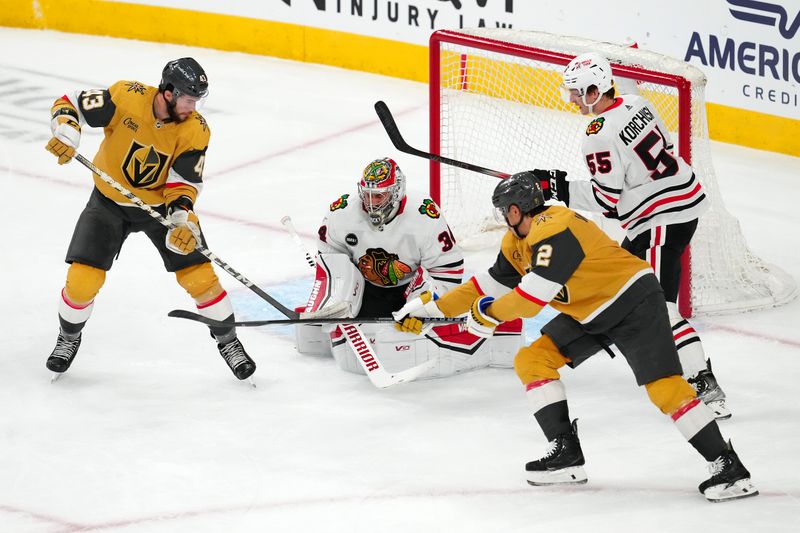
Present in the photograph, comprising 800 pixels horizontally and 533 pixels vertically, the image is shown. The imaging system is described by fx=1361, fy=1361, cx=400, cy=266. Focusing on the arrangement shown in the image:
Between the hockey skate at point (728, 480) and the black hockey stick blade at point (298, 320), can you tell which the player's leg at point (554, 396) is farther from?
the black hockey stick blade at point (298, 320)

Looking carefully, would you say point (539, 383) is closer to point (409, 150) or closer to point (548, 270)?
point (548, 270)

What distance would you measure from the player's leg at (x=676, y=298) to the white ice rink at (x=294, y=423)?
0.39ft

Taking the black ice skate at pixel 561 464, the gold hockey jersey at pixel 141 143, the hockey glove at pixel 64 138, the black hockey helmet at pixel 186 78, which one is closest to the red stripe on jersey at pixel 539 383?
the black ice skate at pixel 561 464

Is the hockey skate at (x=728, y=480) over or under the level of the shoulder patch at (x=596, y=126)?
under

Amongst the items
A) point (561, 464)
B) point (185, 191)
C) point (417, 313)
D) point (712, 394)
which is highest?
point (185, 191)

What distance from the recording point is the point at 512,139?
6293 mm

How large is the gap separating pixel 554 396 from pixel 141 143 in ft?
5.34

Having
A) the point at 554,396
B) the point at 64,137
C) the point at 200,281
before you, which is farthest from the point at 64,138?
the point at 554,396

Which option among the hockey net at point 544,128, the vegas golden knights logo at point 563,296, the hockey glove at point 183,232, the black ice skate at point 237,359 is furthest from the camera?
the hockey net at point 544,128

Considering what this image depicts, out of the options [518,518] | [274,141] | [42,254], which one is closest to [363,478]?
[518,518]

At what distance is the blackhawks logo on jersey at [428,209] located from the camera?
4801mm

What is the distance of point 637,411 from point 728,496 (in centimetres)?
74

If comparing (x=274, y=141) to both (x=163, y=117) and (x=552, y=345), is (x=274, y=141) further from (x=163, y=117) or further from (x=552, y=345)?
(x=552, y=345)

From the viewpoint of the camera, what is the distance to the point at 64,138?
4.42 metres
